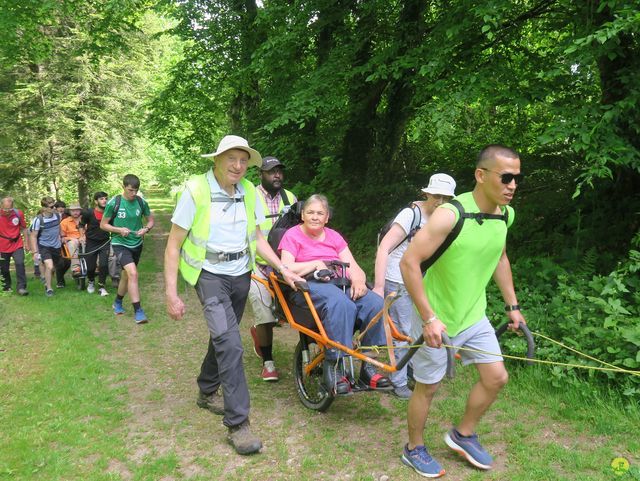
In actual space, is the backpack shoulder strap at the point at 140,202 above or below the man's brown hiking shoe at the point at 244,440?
above

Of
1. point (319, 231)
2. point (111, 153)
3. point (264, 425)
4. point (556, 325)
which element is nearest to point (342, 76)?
point (319, 231)

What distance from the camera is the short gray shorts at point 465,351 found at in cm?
351

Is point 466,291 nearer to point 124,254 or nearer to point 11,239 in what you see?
point 124,254

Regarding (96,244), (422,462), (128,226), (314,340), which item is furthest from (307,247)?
(96,244)

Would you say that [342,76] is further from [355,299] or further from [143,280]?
[143,280]

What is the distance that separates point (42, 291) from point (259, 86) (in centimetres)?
725

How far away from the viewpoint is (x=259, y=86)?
14164 mm

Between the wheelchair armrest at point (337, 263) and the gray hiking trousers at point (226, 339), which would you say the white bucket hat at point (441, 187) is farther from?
the gray hiking trousers at point (226, 339)

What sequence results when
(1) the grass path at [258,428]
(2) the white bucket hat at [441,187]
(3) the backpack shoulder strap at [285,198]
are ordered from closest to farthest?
1. (1) the grass path at [258,428]
2. (2) the white bucket hat at [441,187]
3. (3) the backpack shoulder strap at [285,198]

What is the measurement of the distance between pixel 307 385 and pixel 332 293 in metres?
1.38

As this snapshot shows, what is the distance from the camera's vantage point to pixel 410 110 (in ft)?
A: 32.0

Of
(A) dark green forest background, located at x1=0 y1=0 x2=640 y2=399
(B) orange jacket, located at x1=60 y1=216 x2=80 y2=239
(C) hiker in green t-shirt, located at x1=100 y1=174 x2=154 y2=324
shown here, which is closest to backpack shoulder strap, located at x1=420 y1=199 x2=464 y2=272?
(A) dark green forest background, located at x1=0 y1=0 x2=640 y2=399

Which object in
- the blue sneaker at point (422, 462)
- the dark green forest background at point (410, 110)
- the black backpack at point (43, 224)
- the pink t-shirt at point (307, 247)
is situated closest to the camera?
the blue sneaker at point (422, 462)

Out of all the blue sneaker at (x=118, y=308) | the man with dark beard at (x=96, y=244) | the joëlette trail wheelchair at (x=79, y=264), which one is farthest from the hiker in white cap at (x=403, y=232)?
the joëlette trail wheelchair at (x=79, y=264)
